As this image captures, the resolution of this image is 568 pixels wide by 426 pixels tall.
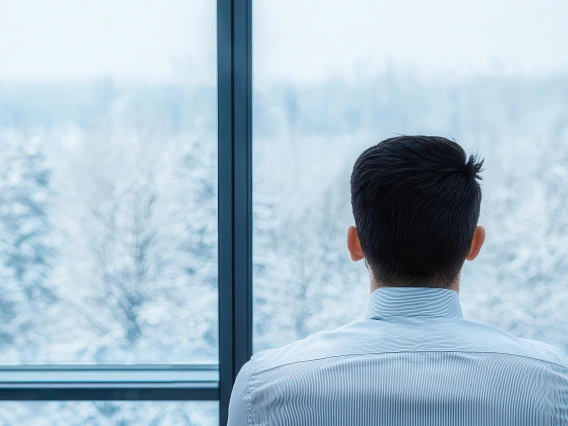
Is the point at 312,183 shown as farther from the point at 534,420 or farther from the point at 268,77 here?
the point at 534,420

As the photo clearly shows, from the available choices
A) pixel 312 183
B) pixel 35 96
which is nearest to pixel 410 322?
pixel 312 183

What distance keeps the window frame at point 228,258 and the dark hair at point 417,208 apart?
68 cm

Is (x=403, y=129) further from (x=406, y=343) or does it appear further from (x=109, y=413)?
(x=109, y=413)

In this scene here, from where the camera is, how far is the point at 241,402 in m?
0.58

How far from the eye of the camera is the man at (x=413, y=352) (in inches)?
21.2

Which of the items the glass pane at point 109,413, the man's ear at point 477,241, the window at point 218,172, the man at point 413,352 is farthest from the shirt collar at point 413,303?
the glass pane at point 109,413

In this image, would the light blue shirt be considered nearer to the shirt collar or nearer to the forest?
the shirt collar

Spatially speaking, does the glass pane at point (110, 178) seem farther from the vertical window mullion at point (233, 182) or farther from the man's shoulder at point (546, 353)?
the man's shoulder at point (546, 353)

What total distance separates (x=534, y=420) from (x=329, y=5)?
1.09 meters

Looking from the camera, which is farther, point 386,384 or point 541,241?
point 541,241

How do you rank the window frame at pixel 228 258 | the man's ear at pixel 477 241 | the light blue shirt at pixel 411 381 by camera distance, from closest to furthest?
the light blue shirt at pixel 411 381 < the man's ear at pixel 477 241 < the window frame at pixel 228 258

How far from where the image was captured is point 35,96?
1.37 metres

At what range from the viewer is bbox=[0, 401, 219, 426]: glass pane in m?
1.35

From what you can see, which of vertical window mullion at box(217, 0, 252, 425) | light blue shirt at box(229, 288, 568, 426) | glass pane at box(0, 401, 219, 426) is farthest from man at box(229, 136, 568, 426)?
glass pane at box(0, 401, 219, 426)
